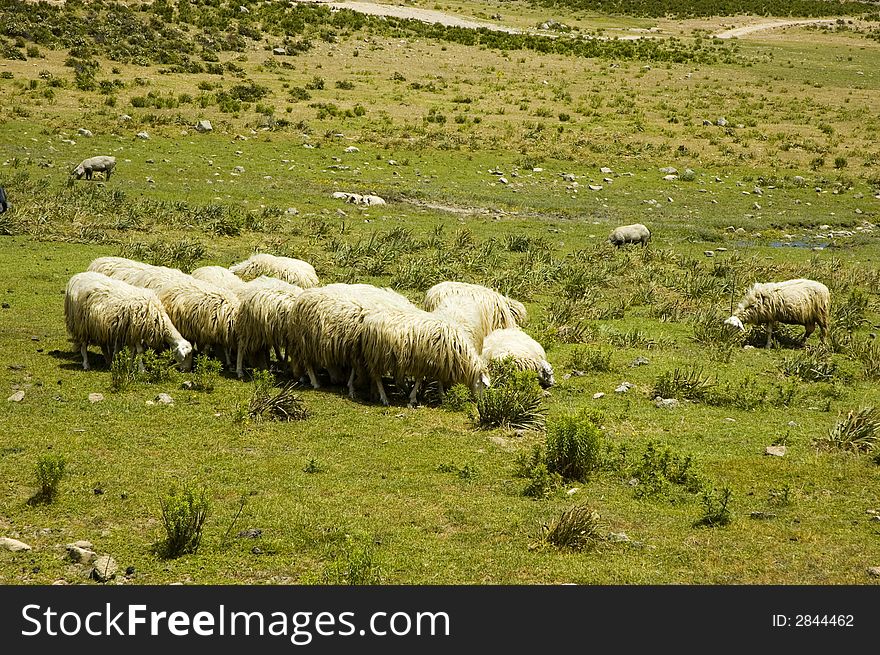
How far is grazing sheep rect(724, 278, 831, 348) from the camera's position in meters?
15.5

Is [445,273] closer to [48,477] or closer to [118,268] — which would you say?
[118,268]

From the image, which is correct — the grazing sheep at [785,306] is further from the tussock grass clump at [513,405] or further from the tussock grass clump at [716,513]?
the tussock grass clump at [716,513]

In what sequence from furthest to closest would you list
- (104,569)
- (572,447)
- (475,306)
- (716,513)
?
(475,306) < (572,447) < (716,513) < (104,569)

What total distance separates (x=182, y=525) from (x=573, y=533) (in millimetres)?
3230

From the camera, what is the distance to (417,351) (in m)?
11.1

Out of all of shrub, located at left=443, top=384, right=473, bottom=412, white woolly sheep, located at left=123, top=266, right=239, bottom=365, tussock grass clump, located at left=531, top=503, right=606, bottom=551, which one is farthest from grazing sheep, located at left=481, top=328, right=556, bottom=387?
tussock grass clump, located at left=531, top=503, right=606, bottom=551

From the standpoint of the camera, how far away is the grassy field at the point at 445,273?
7.65 meters

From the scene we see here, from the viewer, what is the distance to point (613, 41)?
64.0 meters

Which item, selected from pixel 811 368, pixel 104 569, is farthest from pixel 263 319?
pixel 811 368

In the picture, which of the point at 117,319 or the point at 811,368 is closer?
the point at 117,319

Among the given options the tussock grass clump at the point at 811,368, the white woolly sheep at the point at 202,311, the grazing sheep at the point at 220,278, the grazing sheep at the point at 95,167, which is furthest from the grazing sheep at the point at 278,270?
the grazing sheep at the point at 95,167

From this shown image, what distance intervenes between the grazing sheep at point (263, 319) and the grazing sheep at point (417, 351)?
4.43 feet

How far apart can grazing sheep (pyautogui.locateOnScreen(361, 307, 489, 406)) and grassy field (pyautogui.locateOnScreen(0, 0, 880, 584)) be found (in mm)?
553

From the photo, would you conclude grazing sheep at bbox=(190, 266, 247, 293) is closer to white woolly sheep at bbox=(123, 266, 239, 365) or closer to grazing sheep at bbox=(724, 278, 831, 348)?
white woolly sheep at bbox=(123, 266, 239, 365)
